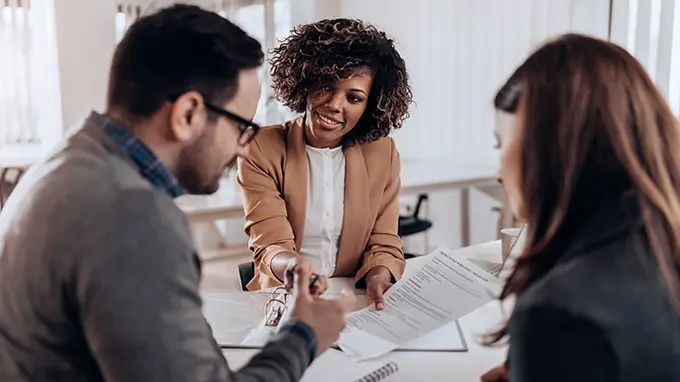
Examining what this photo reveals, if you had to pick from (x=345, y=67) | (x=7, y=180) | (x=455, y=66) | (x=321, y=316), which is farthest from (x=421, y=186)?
(x=321, y=316)

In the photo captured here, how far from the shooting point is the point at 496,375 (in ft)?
3.26

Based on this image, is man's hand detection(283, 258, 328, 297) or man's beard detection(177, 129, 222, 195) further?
man's hand detection(283, 258, 328, 297)

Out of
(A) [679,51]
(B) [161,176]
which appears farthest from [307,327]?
(A) [679,51]

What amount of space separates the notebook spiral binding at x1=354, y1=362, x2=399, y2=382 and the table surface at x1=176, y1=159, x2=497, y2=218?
162 centimetres

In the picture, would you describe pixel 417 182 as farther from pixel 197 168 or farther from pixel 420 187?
pixel 197 168

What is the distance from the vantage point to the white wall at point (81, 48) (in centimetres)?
318

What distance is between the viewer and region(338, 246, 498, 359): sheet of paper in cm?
117

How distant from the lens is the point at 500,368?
100cm

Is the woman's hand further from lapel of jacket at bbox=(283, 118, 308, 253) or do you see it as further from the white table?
the white table

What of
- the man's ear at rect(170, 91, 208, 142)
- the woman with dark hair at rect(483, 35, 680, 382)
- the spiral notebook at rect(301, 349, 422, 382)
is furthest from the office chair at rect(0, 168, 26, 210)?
the woman with dark hair at rect(483, 35, 680, 382)

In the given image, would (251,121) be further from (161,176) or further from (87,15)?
(87,15)

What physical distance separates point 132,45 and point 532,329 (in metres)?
0.59

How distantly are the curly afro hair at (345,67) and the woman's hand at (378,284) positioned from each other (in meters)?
0.40

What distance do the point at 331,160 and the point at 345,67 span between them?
27 cm
